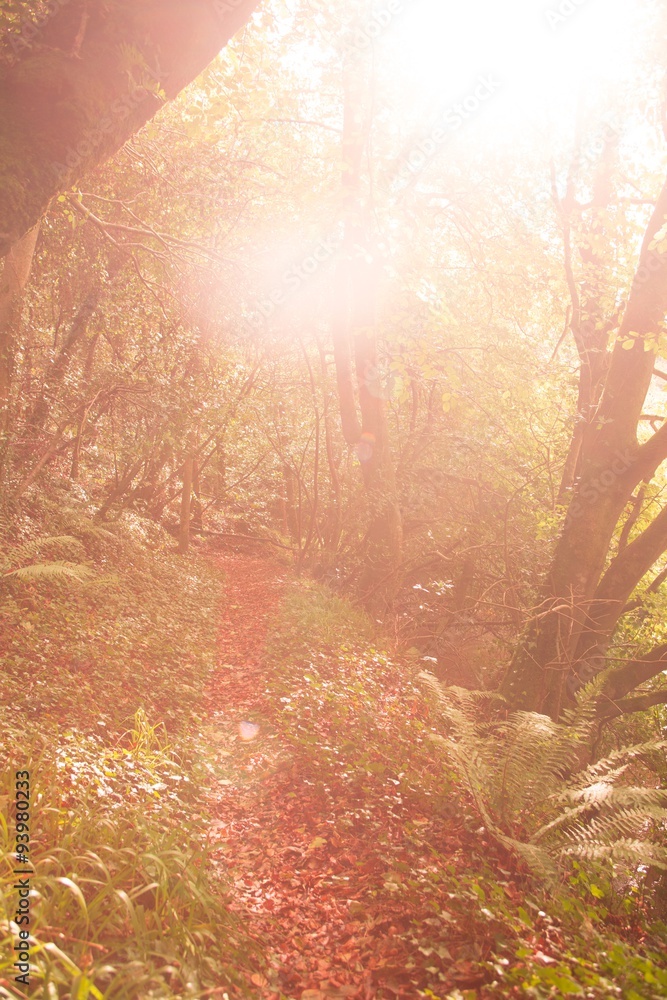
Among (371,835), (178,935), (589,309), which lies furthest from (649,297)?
(178,935)

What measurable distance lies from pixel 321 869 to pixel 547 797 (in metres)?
1.74

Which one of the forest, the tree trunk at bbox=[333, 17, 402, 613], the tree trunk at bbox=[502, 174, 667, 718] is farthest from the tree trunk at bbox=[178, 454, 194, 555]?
the tree trunk at bbox=[502, 174, 667, 718]

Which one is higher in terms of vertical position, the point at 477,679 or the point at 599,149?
the point at 599,149

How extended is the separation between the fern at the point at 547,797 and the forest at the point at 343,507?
0.14 ft

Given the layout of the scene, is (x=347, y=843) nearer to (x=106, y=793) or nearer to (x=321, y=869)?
(x=321, y=869)

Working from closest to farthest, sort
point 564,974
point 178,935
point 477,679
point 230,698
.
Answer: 1. point 564,974
2. point 178,935
3. point 230,698
4. point 477,679

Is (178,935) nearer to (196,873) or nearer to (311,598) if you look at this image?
(196,873)

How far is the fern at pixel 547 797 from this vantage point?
421cm

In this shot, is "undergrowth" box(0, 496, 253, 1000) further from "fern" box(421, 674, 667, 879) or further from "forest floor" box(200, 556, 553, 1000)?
"fern" box(421, 674, 667, 879)

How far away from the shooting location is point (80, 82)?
2916mm

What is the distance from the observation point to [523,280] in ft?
35.0

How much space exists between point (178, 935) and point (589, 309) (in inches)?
364

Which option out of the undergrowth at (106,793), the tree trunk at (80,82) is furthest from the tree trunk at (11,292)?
the tree trunk at (80,82)

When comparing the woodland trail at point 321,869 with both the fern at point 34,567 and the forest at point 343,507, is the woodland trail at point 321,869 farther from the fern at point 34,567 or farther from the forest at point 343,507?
the fern at point 34,567
